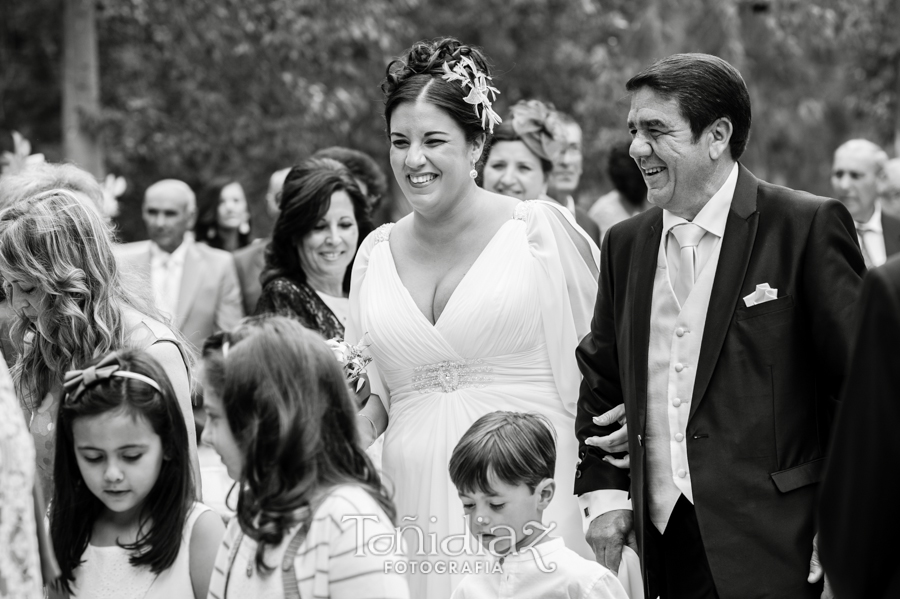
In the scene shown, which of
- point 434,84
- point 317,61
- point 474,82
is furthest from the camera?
point 317,61

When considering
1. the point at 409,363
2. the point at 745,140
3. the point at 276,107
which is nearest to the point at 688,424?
the point at 745,140

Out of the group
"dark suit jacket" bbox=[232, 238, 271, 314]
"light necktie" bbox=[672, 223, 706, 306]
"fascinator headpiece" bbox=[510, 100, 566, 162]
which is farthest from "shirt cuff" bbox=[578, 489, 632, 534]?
"dark suit jacket" bbox=[232, 238, 271, 314]

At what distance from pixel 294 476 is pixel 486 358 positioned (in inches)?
70.9

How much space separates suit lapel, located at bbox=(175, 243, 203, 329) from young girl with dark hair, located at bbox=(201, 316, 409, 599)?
5.45m

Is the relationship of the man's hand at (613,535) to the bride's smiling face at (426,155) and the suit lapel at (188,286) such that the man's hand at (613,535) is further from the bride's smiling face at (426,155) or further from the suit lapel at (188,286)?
the suit lapel at (188,286)

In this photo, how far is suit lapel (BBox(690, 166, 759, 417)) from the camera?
362 cm

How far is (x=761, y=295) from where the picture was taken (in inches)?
142

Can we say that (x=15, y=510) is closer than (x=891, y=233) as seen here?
Yes

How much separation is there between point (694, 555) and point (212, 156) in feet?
45.1

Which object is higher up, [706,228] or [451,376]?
[706,228]

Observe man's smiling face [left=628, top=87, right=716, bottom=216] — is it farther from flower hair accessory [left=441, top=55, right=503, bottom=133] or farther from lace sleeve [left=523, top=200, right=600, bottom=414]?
flower hair accessory [left=441, top=55, right=503, bottom=133]

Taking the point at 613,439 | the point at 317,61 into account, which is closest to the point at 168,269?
the point at 613,439

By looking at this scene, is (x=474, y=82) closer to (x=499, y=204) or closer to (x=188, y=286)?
(x=499, y=204)

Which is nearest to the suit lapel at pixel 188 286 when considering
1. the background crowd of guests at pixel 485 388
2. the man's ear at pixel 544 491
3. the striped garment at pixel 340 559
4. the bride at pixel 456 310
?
the background crowd of guests at pixel 485 388
